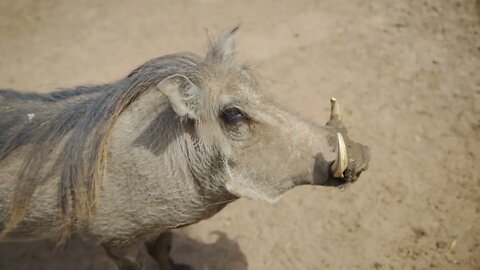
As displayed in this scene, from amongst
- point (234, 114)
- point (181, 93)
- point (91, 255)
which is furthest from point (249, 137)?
point (91, 255)

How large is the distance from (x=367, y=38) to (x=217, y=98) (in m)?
3.34

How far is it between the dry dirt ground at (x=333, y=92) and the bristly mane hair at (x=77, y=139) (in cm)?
101

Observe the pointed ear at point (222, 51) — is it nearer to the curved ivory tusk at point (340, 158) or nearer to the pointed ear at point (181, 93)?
the pointed ear at point (181, 93)

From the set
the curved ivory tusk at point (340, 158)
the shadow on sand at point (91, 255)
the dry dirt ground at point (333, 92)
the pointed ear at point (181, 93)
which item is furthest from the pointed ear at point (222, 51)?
the shadow on sand at point (91, 255)

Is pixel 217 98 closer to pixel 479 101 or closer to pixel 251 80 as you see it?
pixel 251 80

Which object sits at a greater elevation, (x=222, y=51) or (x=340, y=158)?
(x=222, y=51)

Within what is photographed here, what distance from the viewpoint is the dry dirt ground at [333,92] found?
350 centimetres

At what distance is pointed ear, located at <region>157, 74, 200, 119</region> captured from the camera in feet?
7.14

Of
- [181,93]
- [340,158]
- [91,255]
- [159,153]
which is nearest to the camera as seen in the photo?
[340,158]

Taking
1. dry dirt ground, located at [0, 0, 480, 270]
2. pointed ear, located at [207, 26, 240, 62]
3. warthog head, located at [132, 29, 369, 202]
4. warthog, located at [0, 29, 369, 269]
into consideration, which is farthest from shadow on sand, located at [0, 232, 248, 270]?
pointed ear, located at [207, 26, 240, 62]

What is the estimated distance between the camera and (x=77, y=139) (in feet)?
7.91

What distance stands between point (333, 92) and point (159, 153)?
8.53ft

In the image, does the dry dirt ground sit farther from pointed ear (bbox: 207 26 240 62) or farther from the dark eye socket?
the dark eye socket

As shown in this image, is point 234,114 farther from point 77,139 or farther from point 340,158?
point 77,139
